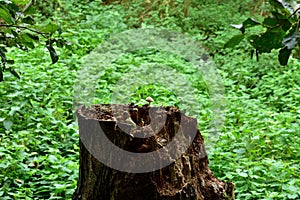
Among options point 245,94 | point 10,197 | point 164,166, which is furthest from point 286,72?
point 164,166

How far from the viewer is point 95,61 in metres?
5.19

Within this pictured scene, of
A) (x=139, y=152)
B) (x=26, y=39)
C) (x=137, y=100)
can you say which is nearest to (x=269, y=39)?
(x=139, y=152)

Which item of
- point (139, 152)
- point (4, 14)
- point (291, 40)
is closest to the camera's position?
point (291, 40)

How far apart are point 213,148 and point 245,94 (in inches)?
66.1

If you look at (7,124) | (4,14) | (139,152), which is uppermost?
(4,14)

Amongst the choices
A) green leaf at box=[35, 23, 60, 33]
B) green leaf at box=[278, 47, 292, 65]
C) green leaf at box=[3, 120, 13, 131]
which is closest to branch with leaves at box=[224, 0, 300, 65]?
green leaf at box=[278, 47, 292, 65]

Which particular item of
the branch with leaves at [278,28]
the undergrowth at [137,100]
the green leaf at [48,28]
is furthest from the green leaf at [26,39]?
the undergrowth at [137,100]

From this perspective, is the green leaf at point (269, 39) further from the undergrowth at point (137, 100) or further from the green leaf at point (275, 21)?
the undergrowth at point (137, 100)

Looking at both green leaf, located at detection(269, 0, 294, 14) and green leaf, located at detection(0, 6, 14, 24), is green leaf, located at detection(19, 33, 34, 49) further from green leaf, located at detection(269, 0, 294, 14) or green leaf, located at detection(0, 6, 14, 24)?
green leaf, located at detection(269, 0, 294, 14)

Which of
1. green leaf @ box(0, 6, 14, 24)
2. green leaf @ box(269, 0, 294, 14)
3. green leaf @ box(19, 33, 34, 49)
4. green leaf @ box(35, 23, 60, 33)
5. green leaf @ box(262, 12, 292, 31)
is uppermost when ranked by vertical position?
green leaf @ box(269, 0, 294, 14)

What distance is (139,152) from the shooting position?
1.85m

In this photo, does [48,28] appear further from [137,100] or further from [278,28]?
[137,100]

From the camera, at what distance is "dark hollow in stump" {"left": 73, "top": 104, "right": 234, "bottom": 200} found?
72.7 inches

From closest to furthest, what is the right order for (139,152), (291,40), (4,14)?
(291,40)
(4,14)
(139,152)
